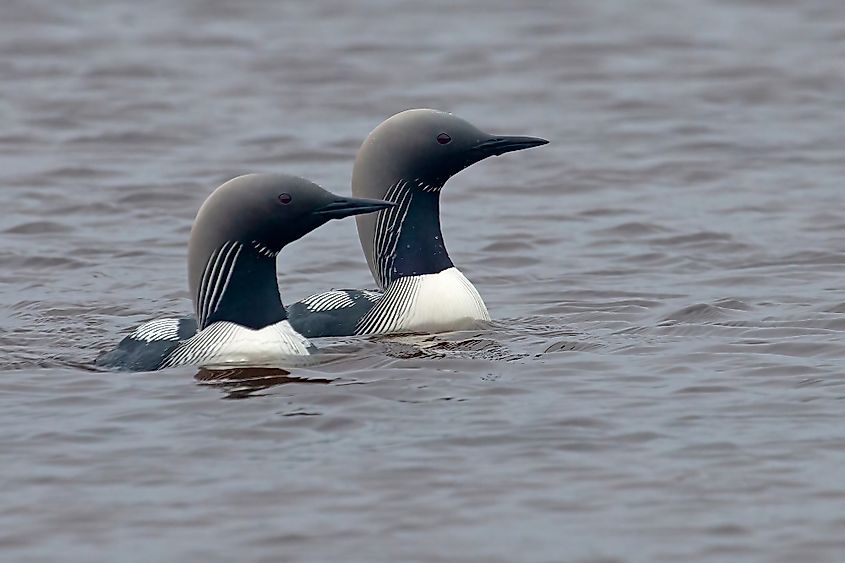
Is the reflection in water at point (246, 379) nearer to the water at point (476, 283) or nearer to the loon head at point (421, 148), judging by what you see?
the water at point (476, 283)

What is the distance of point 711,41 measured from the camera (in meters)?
17.1

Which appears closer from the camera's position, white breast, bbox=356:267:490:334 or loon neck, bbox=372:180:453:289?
white breast, bbox=356:267:490:334

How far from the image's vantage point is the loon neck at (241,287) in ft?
24.8

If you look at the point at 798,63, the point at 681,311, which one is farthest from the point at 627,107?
the point at 681,311

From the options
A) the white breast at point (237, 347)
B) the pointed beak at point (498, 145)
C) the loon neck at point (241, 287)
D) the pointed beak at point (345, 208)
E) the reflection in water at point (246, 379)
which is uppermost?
the pointed beak at point (498, 145)

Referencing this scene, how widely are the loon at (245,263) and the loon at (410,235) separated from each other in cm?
71

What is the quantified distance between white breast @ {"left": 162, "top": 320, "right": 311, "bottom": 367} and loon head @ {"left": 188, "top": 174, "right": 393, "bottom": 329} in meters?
Answer: 0.04

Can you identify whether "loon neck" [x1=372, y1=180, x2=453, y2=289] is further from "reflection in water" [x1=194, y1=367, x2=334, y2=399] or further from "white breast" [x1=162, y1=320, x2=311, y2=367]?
"reflection in water" [x1=194, y1=367, x2=334, y2=399]

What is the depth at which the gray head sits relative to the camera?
852 cm

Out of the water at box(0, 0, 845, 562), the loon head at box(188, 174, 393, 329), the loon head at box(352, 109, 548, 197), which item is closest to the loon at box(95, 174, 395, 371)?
the loon head at box(188, 174, 393, 329)

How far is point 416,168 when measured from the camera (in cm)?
856

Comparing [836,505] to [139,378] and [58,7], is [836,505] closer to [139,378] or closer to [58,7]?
[139,378]

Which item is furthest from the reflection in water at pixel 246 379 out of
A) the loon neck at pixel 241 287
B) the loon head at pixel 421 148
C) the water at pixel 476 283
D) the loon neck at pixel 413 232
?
the loon head at pixel 421 148

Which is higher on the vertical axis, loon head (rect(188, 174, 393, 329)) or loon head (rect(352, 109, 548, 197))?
loon head (rect(352, 109, 548, 197))
